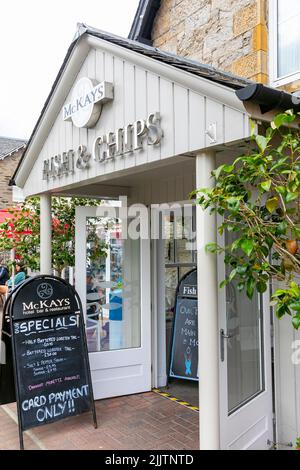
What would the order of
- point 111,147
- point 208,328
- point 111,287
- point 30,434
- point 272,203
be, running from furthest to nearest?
point 111,287
point 30,434
point 111,147
point 208,328
point 272,203

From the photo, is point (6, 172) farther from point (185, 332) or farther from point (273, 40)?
point (273, 40)

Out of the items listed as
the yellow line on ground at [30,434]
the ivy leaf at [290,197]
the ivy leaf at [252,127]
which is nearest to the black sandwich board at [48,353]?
the yellow line on ground at [30,434]

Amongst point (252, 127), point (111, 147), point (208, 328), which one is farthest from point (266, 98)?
point (111, 147)

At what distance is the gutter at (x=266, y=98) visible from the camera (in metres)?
2.13

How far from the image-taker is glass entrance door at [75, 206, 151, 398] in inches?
186

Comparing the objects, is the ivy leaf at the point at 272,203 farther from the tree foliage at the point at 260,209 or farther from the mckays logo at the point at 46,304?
the mckays logo at the point at 46,304

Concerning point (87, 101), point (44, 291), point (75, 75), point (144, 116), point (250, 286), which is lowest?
point (44, 291)

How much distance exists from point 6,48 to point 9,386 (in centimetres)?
1410

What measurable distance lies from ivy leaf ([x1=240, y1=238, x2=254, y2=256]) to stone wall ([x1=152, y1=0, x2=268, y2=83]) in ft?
9.39

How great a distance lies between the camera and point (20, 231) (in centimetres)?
663

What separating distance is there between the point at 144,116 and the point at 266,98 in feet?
3.77

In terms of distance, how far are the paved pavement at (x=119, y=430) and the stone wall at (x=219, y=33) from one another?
3788 mm

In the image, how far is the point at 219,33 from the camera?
4949mm
